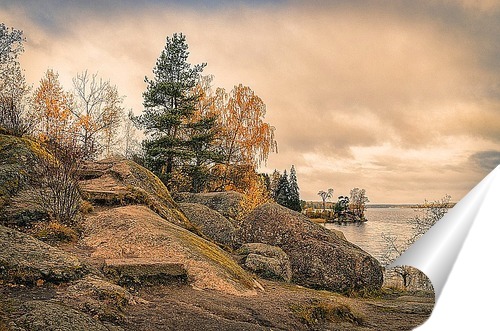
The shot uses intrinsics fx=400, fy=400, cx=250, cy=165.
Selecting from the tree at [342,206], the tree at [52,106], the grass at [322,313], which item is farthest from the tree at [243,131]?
the tree at [342,206]

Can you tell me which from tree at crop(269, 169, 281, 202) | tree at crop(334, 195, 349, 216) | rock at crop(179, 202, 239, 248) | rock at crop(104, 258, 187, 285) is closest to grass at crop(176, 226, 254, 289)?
rock at crop(104, 258, 187, 285)

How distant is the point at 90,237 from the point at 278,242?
5.89 meters

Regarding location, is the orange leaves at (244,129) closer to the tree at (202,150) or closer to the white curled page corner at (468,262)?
the tree at (202,150)

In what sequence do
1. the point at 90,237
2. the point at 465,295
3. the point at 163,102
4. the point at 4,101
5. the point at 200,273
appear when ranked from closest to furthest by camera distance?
the point at 465,295 < the point at 200,273 < the point at 90,237 < the point at 4,101 < the point at 163,102

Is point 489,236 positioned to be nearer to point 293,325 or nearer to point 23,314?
point 293,325

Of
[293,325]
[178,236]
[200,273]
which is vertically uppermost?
[178,236]

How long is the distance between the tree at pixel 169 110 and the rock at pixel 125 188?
412 inches

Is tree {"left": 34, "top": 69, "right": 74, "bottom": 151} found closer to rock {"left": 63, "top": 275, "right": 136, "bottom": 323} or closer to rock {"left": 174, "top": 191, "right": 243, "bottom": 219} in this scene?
rock {"left": 174, "top": 191, "right": 243, "bottom": 219}

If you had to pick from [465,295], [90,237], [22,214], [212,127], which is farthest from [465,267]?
[212,127]

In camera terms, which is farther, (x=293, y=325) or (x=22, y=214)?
(x=22, y=214)

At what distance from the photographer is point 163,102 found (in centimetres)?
2691

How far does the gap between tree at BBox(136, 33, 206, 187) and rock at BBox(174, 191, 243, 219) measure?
419 centimetres

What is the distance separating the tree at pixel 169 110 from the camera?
974 inches

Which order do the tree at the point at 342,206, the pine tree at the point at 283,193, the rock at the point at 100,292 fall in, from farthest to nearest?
1. the tree at the point at 342,206
2. the pine tree at the point at 283,193
3. the rock at the point at 100,292
